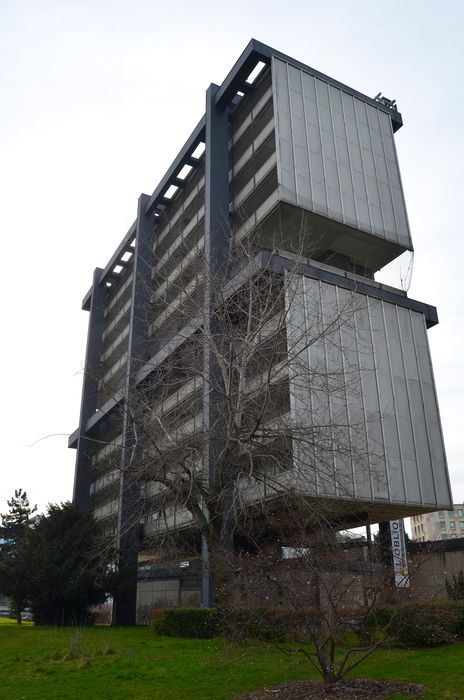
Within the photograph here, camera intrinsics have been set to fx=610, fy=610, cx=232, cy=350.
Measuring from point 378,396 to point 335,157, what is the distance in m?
13.3

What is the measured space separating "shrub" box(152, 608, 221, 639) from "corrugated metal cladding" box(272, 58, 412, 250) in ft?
60.9

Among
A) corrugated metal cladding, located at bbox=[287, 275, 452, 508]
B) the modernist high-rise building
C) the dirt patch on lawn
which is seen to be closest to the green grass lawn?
the dirt patch on lawn

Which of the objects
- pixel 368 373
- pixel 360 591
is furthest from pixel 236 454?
pixel 368 373

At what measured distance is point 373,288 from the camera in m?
29.7

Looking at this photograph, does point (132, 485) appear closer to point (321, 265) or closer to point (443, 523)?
point (321, 265)

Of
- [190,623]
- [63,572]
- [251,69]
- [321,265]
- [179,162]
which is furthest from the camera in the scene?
[179,162]

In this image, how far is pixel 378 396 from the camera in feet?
89.1

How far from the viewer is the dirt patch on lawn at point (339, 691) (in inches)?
362

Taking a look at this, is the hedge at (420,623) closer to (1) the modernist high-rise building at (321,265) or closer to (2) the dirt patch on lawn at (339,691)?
(2) the dirt patch on lawn at (339,691)

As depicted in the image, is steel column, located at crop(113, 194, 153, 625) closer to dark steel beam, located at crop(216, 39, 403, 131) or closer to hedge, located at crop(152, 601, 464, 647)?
hedge, located at crop(152, 601, 464, 647)

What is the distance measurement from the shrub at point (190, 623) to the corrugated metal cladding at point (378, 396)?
6.70 m

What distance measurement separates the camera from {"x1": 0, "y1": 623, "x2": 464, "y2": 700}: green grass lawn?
10.4 metres

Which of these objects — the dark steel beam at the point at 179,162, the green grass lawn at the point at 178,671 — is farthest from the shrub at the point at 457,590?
the dark steel beam at the point at 179,162

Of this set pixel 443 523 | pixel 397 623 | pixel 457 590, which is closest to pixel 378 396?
pixel 457 590
